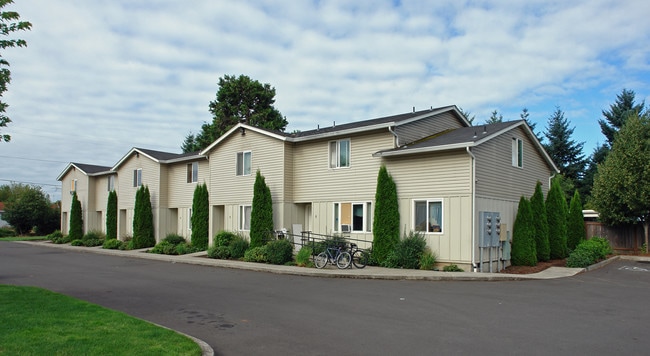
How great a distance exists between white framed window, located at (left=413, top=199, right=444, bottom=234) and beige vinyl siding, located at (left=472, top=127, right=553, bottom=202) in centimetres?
160

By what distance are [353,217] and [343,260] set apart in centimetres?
285

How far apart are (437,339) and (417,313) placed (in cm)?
227

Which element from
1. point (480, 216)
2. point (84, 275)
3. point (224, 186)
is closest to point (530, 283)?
point (480, 216)

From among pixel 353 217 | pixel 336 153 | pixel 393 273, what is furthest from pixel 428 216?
pixel 336 153

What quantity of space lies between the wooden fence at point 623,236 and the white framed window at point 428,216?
46.5 ft

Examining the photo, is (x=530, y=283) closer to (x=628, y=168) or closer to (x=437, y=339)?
(x=437, y=339)

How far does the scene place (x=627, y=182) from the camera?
26.5m

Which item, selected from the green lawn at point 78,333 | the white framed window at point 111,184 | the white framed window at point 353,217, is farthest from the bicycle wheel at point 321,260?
the white framed window at point 111,184

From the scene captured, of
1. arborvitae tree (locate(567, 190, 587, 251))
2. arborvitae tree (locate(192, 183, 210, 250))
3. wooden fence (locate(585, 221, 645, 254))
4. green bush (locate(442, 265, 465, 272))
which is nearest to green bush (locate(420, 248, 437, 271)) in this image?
green bush (locate(442, 265, 465, 272))

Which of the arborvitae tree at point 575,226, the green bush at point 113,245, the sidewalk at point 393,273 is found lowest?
the green bush at point 113,245

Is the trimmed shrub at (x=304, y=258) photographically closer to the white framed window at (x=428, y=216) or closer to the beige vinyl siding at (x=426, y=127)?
the white framed window at (x=428, y=216)

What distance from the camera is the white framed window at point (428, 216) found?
1930 centimetres

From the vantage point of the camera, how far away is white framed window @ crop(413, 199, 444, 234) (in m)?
19.3

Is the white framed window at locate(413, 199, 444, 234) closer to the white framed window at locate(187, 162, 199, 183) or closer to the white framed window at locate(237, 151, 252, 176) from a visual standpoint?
the white framed window at locate(237, 151, 252, 176)
